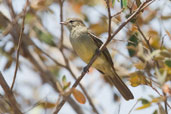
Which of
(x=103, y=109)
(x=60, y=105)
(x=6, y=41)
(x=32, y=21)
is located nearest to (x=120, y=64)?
(x=103, y=109)

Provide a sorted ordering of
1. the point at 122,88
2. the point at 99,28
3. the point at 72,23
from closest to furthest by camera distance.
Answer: the point at 122,88 → the point at 99,28 → the point at 72,23

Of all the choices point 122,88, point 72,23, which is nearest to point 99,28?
point 72,23

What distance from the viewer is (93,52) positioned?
4.29 m

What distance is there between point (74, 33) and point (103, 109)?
1.22 m

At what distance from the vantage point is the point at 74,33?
14.9 feet

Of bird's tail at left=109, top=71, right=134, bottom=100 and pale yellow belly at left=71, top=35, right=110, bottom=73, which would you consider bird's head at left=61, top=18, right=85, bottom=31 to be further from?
bird's tail at left=109, top=71, right=134, bottom=100

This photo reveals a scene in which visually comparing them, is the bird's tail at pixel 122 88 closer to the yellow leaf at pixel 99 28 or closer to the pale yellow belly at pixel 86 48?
the pale yellow belly at pixel 86 48

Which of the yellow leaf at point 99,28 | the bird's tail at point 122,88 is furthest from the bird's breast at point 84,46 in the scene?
the bird's tail at point 122,88

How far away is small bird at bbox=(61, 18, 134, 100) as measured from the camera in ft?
14.0

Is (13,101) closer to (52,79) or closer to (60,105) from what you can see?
(60,105)

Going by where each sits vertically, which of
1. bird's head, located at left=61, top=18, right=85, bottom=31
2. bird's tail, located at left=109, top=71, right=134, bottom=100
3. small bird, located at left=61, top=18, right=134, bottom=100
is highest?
bird's head, located at left=61, top=18, right=85, bottom=31

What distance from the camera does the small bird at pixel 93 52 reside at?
168 inches

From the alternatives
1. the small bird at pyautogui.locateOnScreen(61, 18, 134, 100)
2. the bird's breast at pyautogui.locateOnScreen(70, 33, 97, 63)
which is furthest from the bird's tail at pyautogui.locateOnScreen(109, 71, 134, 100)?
the bird's breast at pyautogui.locateOnScreen(70, 33, 97, 63)

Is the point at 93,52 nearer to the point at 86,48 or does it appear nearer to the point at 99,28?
the point at 86,48
